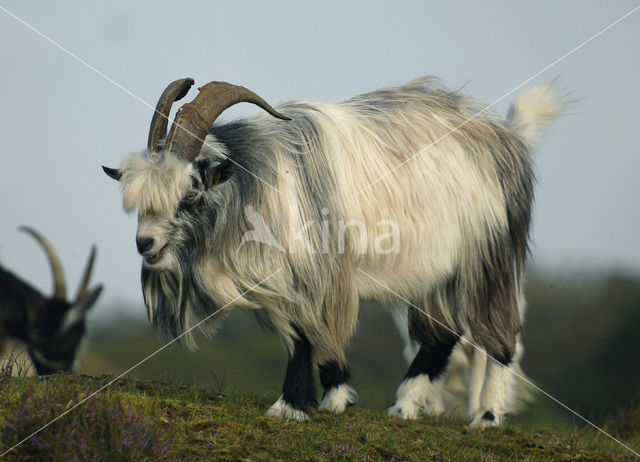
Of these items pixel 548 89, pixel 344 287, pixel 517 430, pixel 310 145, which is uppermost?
pixel 548 89

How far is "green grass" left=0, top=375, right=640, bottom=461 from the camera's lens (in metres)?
4.29

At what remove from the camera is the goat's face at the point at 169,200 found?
5605 mm

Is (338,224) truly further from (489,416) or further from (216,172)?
(489,416)

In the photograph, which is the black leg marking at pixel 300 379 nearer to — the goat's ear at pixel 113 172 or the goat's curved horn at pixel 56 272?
the goat's ear at pixel 113 172

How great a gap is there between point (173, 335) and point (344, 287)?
1223 mm

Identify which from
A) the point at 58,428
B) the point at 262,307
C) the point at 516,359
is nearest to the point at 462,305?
the point at 516,359

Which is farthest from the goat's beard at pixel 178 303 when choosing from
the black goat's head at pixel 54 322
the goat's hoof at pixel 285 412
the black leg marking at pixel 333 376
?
the black goat's head at pixel 54 322

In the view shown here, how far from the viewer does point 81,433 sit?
428 centimetres

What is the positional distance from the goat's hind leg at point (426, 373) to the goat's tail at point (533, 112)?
185 cm

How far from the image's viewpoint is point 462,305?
274 inches

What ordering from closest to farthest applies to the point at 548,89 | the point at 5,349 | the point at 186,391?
the point at 186,391 < the point at 548,89 < the point at 5,349

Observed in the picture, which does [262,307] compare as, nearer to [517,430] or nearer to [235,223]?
[235,223]

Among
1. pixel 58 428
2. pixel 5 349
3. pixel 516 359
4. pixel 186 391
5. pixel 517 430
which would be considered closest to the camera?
pixel 58 428

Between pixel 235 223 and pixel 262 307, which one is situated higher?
pixel 235 223
